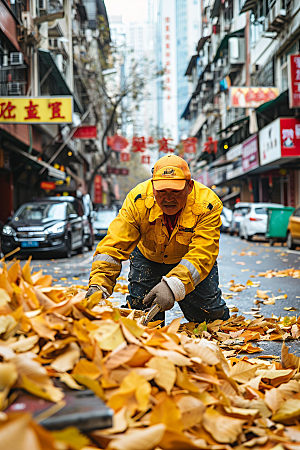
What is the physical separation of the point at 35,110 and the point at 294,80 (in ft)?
30.2

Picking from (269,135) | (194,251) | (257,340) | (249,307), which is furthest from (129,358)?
(269,135)

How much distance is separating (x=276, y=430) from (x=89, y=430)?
0.80 metres

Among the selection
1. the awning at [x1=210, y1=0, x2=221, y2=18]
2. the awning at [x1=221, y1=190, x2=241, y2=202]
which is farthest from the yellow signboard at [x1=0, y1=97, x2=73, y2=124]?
the awning at [x1=210, y1=0, x2=221, y2=18]

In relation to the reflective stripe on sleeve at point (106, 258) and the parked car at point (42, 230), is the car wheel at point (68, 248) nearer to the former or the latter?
the parked car at point (42, 230)

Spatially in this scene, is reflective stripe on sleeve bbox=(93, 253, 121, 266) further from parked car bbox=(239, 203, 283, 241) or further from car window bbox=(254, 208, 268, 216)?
car window bbox=(254, 208, 268, 216)

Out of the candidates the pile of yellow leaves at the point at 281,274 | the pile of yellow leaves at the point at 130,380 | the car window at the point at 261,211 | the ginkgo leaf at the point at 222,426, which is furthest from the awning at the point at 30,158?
the ginkgo leaf at the point at 222,426

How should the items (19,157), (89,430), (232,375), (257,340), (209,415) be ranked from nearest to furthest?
1. (89,430)
2. (209,415)
3. (232,375)
4. (257,340)
5. (19,157)

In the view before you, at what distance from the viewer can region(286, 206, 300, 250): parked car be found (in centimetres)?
1499

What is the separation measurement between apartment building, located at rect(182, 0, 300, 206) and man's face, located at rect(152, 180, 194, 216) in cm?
1670

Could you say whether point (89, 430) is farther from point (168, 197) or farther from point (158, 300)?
point (168, 197)

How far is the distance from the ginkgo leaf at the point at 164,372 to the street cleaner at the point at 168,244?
1.18m

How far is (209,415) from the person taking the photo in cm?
205

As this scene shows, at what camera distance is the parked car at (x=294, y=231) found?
15.0 m

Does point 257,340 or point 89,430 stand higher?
point 89,430
